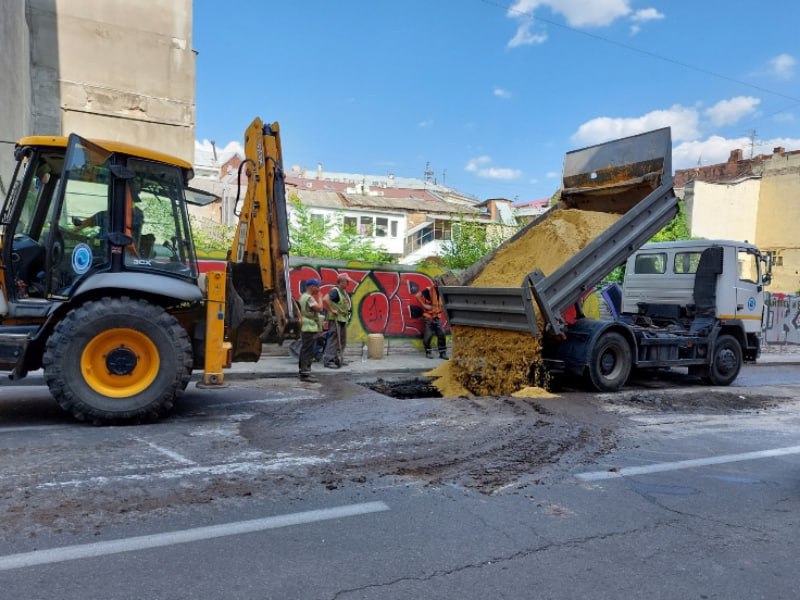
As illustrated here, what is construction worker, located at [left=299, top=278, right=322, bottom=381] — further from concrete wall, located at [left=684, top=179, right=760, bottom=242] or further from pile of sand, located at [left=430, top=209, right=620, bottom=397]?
concrete wall, located at [left=684, top=179, right=760, bottom=242]

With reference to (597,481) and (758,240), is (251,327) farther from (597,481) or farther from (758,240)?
(758,240)

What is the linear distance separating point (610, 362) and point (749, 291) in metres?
3.84

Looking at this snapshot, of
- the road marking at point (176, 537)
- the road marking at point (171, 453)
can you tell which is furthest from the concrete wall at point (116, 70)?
the road marking at point (176, 537)

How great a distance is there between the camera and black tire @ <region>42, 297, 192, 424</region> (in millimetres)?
6027

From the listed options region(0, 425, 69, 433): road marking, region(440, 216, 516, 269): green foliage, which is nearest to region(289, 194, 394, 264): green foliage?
region(440, 216, 516, 269): green foliage

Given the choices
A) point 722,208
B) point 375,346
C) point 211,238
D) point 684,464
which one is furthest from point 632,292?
point 722,208

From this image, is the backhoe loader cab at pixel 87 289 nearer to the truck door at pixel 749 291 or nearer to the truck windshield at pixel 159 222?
the truck windshield at pixel 159 222

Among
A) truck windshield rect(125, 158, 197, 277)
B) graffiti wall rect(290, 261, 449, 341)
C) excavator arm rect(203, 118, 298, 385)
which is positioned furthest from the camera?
graffiti wall rect(290, 261, 449, 341)

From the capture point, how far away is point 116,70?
19281 mm

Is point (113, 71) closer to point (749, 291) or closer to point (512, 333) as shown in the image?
point (512, 333)

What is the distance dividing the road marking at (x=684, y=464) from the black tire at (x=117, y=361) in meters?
4.07

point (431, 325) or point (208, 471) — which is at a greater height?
point (431, 325)

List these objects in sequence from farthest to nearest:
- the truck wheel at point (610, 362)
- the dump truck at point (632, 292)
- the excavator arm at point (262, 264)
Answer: the truck wheel at point (610, 362) → the dump truck at point (632, 292) → the excavator arm at point (262, 264)

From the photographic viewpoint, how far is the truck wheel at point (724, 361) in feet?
37.3
